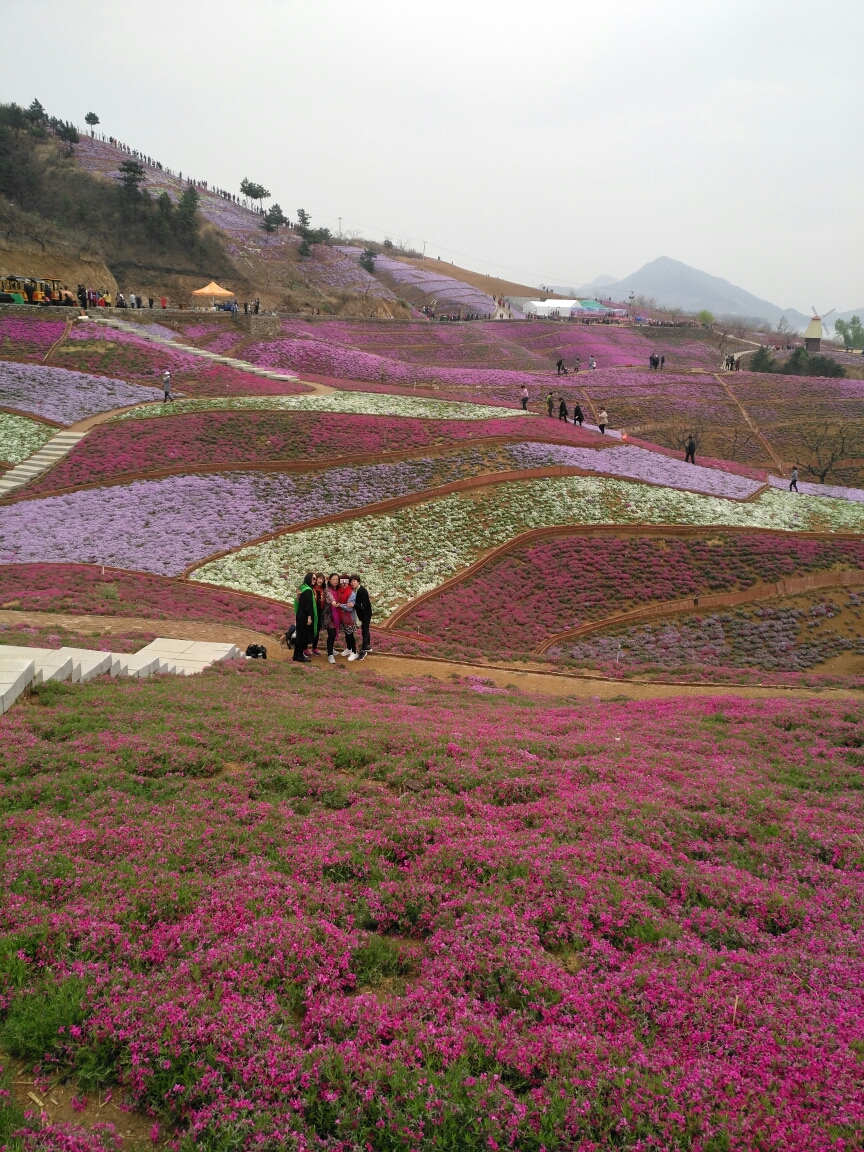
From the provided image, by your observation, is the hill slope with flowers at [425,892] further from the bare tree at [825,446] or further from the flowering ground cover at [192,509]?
the bare tree at [825,446]

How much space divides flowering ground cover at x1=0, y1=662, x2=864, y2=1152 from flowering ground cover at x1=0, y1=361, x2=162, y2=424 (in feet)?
86.3

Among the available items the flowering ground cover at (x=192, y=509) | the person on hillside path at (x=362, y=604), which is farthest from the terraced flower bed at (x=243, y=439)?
the person on hillside path at (x=362, y=604)

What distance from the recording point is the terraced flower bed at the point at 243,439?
89.6 ft

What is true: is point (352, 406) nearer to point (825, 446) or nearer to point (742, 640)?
point (742, 640)

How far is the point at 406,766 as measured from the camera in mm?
8555

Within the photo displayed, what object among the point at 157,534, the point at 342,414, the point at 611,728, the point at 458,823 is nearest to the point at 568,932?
the point at 458,823

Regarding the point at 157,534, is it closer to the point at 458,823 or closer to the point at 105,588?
the point at 105,588

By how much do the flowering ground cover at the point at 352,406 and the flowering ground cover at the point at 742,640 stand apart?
1721 cm

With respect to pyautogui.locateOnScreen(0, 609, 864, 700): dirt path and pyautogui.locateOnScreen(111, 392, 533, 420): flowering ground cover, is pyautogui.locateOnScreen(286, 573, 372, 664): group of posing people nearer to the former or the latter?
pyautogui.locateOnScreen(0, 609, 864, 700): dirt path

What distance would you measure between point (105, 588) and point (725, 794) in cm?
1591

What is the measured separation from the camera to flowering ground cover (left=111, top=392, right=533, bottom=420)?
32.4m

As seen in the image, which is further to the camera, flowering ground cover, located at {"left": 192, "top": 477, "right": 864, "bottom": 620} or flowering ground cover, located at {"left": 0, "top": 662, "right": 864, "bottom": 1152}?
flowering ground cover, located at {"left": 192, "top": 477, "right": 864, "bottom": 620}

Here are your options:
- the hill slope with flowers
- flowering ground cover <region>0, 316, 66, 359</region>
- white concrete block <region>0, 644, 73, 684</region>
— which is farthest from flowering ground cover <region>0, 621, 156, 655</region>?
flowering ground cover <region>0, 316, 66, 359</region>

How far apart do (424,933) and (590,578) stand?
18.4 metres
